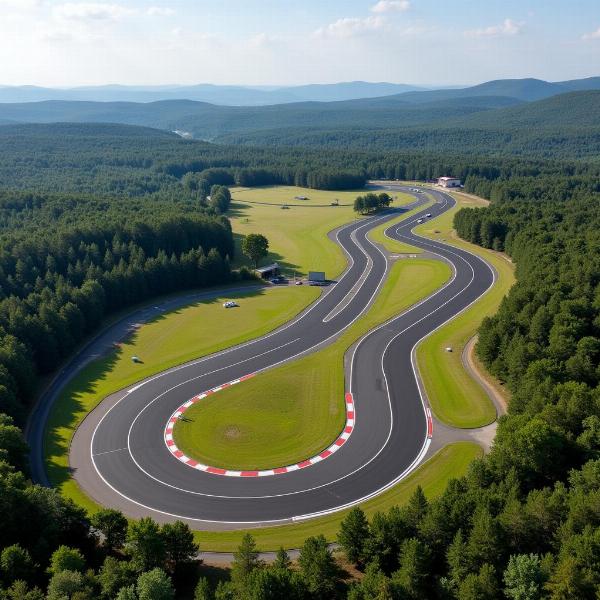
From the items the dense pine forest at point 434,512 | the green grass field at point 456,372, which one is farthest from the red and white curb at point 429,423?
the dense pine forest at point 434,512

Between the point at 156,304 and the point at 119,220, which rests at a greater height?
the point at 119,220

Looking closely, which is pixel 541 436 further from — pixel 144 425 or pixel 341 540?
pixel 144 425

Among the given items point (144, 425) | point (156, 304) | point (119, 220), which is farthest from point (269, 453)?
point (119, 220)

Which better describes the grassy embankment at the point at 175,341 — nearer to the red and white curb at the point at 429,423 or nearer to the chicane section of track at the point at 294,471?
the chicane section of track at the point at 294,471

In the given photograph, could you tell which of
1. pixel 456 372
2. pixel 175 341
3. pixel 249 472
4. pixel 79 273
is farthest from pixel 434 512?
pixel 79 273

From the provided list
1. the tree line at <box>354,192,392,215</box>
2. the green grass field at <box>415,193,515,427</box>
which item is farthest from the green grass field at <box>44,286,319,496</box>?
the tree line at <box>354,192,392,215</box>

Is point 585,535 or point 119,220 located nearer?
point 585,535
